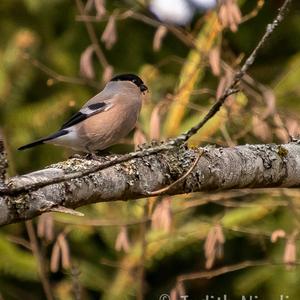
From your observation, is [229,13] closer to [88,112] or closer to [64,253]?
[88,112]

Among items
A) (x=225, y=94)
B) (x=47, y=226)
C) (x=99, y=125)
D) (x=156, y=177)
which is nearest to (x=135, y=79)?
(x=99, y=125)

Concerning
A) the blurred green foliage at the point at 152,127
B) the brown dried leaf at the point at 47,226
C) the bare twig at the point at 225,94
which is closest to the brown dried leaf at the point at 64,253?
the brown dried leaf at the point at 47,226

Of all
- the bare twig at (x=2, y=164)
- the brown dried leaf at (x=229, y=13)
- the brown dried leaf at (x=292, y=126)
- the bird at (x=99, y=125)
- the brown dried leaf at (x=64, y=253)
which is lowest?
the bare twig at (x=2, y=164)

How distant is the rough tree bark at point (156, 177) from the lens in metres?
2.38

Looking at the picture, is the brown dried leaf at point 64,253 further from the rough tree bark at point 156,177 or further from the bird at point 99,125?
the rough tree bark at point 156,177

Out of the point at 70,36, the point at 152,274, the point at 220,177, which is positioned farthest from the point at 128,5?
the point at 220,177

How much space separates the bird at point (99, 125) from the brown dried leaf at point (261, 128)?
596 millimetres

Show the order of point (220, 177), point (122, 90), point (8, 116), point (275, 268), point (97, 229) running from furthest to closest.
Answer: point (8, 116) → point (97, 229) → point (275, 268) → point (122, 90) → point (220, 177)

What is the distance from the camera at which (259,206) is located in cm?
471

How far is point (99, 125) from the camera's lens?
14.7 ft

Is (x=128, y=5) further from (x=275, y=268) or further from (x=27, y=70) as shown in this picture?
(x=275, y=268)

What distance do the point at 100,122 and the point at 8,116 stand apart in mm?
1979

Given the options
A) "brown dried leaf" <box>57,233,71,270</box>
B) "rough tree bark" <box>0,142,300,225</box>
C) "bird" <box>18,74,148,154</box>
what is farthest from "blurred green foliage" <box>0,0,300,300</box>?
"rough tree bark" <box>0,142,300,225</box>

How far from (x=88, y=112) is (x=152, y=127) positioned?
Answer: 78 cm
